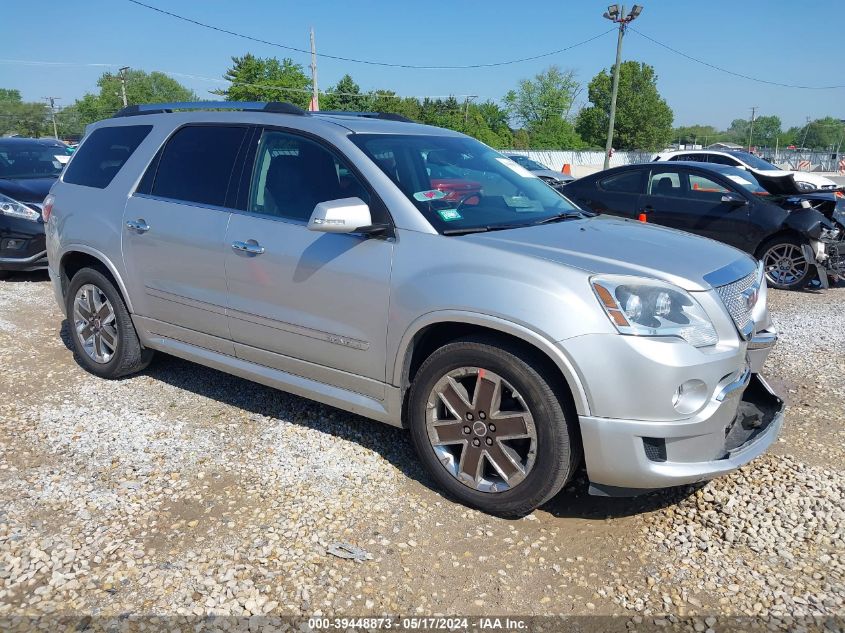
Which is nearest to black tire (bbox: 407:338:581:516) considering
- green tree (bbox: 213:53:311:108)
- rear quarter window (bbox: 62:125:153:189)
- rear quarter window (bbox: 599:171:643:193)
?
rear quarter window (bbox: 62:125:153:189)

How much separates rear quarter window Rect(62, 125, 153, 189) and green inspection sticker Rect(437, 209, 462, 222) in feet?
7.84

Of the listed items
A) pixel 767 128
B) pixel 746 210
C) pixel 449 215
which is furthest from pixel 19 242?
pixel 767 128

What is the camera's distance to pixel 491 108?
95375 millimetres

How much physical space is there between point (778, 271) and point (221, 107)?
719cm

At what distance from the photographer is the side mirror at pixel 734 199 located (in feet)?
27.7

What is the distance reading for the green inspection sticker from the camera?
3.35 meters

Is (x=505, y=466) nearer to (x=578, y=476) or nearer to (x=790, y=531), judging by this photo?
(x=578, y=476)

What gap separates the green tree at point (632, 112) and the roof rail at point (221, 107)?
229 feet

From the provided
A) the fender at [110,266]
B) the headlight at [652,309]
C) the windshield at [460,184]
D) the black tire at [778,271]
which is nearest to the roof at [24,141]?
the fender at [110,266]

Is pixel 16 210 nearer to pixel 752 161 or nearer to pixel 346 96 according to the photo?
pixel 752 161

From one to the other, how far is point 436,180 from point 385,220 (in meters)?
0.49

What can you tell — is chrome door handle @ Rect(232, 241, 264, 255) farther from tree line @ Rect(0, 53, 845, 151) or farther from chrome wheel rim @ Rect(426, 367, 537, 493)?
tree line @ Rect(0, 53, 845, 151)

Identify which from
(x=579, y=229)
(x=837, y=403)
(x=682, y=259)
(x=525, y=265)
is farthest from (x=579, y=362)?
(x=837, y=403)

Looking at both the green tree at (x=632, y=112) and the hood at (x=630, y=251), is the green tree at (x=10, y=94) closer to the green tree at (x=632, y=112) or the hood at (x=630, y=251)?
the green tree at (x=632, y=112)
